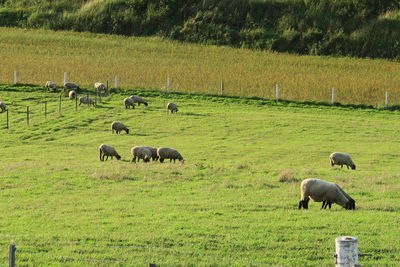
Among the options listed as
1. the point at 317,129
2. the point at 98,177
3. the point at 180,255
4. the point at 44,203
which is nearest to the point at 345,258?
the point at 180,255

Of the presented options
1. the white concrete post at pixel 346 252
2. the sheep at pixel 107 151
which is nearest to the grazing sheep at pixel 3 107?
the sheep at pixel 107 151

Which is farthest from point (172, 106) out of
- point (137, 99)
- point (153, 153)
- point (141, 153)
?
point (141, 153)

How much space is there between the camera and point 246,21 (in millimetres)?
93438

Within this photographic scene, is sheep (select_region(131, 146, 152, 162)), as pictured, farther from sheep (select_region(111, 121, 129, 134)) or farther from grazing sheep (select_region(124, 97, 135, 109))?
grazing sheep (select_region(124, 97, 135, 109))

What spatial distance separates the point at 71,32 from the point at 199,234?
7491 centimetres

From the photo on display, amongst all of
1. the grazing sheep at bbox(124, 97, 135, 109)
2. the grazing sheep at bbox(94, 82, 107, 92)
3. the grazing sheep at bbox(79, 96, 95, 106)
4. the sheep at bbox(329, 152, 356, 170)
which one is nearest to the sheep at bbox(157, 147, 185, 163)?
the sheep at bbox(329, 152, 356, 170)

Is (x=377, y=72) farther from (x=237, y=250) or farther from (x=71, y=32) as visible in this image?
(x=237, y=250)

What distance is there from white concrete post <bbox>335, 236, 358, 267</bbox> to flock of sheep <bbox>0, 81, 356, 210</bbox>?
11.4 m

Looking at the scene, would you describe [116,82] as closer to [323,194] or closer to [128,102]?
[128,102]

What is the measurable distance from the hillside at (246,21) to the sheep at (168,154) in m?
49.3

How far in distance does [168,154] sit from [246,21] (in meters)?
56.9

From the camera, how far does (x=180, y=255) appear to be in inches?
811

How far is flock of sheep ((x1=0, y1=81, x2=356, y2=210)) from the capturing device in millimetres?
26609

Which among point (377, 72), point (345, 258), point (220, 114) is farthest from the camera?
point (377, 72)
